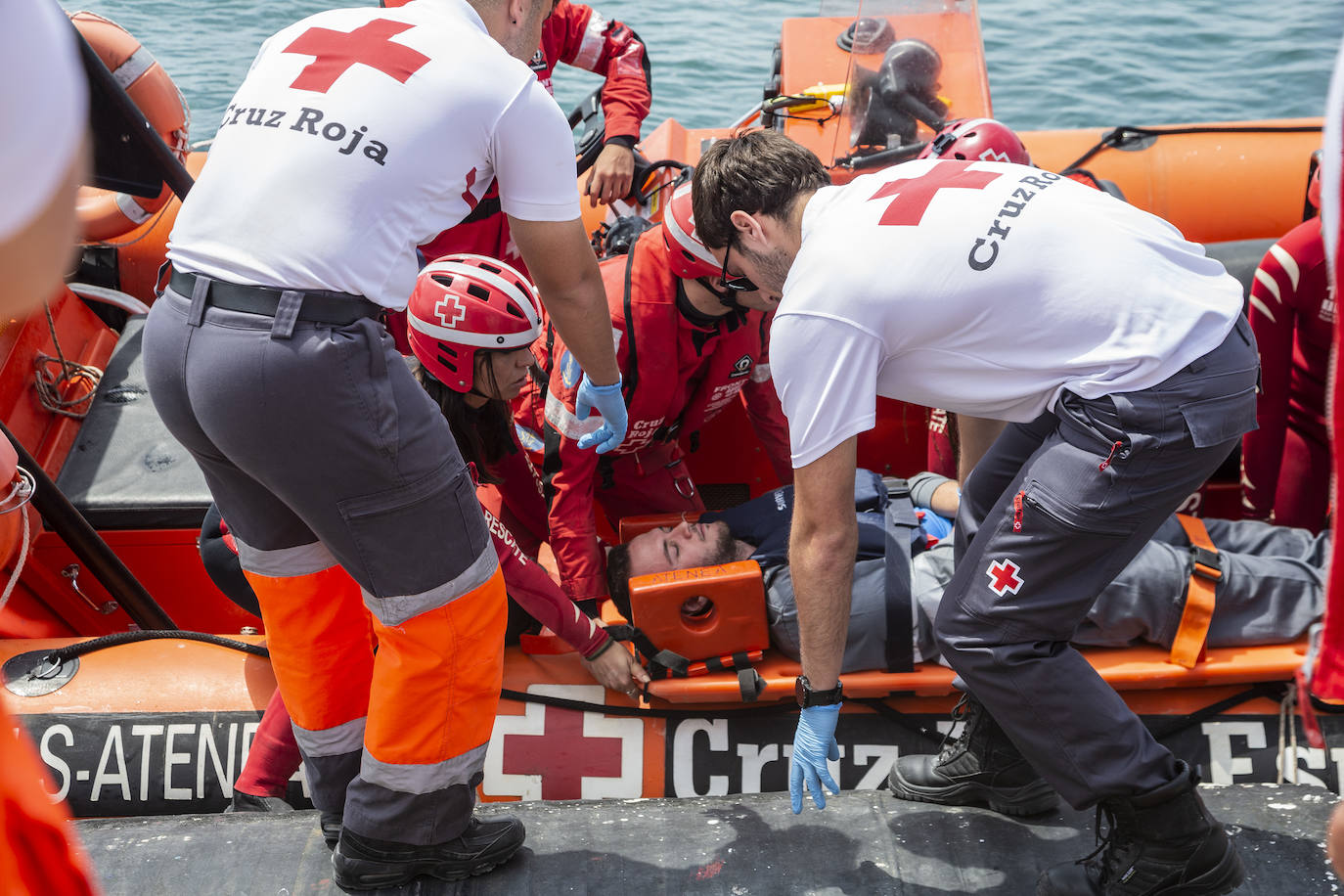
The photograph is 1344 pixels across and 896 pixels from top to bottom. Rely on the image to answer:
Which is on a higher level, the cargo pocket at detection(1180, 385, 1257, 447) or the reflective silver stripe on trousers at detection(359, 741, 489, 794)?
the cargo pocket at detection(1180, 385, 1257, 447)

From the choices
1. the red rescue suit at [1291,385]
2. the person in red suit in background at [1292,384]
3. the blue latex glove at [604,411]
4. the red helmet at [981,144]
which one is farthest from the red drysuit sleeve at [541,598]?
the red rescue suit at [1291,385]

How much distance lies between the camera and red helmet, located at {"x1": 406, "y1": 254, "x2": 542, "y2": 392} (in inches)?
98.6

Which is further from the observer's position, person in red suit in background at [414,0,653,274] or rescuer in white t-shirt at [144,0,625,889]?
person in red suit in background at [414,0,653,274]

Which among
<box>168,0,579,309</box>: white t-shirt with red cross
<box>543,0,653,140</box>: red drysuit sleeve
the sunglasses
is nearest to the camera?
<box>168,0,579,309</box>: white t-shirt with red cross

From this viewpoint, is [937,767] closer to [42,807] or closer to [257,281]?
[257,281]

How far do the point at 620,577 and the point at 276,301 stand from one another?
1291 mm

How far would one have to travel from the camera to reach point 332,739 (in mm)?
2133

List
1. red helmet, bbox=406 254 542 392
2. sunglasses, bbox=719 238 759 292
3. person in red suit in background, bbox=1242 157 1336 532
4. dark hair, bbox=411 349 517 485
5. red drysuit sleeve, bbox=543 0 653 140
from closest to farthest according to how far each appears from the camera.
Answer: sunglasses, bbox=719 238 759 292, red helmet, bbox=406 254 542 392, dark hair, bbox=411 349 517 485, person in red suit in background, bbox=1242 157 1336 532, red drysuit sleeve, bbox=543 0 653 140

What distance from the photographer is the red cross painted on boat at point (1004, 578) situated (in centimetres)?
193

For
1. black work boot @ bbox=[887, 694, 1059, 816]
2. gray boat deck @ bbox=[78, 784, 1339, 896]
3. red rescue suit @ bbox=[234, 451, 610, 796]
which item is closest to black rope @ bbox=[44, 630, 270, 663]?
red rescue suit @ bbox=[234, 451, 610, 796]

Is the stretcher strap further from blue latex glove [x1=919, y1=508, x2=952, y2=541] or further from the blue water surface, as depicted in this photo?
the blue water surface

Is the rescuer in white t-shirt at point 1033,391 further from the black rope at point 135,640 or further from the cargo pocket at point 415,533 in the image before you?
the black rope at point 135,640

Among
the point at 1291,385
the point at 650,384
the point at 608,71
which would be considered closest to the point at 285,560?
the point at 650,384

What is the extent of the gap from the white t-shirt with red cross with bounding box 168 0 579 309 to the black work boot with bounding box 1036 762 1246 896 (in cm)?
155
